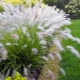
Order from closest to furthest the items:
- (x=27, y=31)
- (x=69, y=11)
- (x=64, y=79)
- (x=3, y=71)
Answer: (x=3, y=71) < (x=27, y=31) < (x=64, y=79) < (x=69, y=11)

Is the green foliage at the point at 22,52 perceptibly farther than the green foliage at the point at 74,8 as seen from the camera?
No

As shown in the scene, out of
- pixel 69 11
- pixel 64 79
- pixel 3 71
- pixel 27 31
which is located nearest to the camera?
pixel 3 71

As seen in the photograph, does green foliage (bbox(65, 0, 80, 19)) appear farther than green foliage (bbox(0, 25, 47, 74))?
Yes

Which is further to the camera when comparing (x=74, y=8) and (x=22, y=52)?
(x=74, y=8)

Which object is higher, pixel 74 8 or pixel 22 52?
pixel 22 52

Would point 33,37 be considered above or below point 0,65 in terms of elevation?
above

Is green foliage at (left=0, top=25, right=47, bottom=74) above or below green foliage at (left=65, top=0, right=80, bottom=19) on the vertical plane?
above

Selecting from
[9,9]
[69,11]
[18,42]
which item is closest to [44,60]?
[18,42]

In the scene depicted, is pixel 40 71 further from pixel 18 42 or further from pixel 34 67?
pixel 18 42

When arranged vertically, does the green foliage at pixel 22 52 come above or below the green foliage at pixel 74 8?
above

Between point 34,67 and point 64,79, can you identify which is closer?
point 34,67

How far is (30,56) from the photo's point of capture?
3592 millimetres

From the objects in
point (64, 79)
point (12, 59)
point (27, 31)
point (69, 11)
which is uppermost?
point (27, 31)

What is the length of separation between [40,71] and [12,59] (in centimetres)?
42
